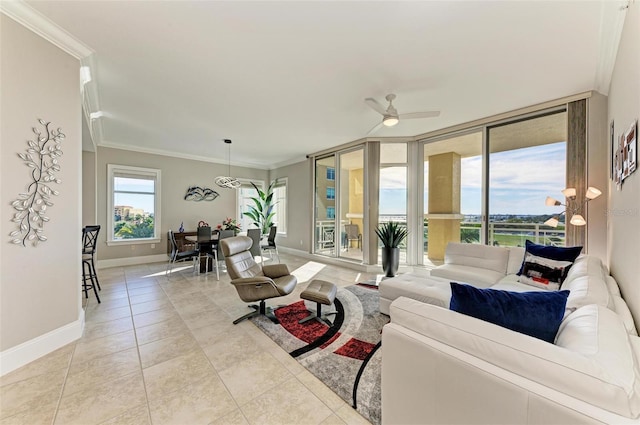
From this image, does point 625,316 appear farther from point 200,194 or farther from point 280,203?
point 200,194

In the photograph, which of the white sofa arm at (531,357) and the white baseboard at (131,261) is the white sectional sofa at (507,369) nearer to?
the white sofa arm at (531,357)

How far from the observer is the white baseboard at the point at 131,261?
214 inches

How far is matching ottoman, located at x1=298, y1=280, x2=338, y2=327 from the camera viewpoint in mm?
2748

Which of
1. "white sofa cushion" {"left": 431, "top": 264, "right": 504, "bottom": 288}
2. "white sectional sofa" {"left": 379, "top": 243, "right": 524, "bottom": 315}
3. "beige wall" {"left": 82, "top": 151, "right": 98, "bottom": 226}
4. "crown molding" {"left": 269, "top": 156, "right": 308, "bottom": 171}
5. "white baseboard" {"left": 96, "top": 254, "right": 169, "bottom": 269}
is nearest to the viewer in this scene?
"white sectional sofa" {"left": 379, "top": 243, "right": 524, "bottom": 315}

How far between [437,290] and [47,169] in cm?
389

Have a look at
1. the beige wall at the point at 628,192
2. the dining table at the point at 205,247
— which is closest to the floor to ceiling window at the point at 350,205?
the dining table at the point at 205,247

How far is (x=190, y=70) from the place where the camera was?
275 centimetres

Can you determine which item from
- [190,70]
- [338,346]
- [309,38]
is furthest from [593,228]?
[190,70]

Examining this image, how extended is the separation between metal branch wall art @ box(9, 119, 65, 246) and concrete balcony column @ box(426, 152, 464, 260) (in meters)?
5.46

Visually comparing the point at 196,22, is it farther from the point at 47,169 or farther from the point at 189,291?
the point at 189,291

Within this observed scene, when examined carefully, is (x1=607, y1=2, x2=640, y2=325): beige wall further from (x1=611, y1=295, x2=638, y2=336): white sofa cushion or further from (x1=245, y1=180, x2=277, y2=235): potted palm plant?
(x1=245, y1=180, x2=277, y2=235): potted palm plant

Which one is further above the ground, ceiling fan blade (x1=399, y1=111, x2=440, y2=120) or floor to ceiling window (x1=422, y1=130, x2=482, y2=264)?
ceiling fan blade (x1=399, y1=111, x2=440, y2=120)

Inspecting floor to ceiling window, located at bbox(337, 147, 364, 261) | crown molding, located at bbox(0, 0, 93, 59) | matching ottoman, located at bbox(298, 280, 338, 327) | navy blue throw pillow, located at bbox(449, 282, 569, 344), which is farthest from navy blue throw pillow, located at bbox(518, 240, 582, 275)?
crown molding, located at bbox(0, 0, 93, 59)

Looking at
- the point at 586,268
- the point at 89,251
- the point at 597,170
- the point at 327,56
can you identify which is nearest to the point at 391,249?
the point at 586,268
